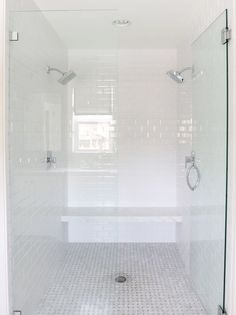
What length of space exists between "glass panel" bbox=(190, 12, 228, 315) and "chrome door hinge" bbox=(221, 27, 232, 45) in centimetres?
3

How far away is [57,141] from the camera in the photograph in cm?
329

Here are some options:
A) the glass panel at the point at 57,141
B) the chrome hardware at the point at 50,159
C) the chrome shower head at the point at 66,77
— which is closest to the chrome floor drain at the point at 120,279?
the glass panel at the point at 57,141

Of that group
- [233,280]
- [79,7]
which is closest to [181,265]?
[233,280]

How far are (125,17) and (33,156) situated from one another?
4.82 ft

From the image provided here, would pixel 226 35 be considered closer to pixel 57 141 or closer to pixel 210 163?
pixel 210 163

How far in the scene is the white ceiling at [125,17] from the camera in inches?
99.3

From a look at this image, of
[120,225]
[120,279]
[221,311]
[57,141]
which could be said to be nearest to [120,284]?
[120,279]

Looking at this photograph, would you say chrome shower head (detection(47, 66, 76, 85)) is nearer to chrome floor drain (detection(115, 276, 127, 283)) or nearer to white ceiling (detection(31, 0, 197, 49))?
white ceiling (detection(31, 0, 197, 49))

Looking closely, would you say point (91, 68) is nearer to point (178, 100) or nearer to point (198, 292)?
point (178, 100)

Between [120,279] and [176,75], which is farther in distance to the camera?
[176,75]

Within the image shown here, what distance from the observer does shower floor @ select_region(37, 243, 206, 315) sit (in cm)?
245

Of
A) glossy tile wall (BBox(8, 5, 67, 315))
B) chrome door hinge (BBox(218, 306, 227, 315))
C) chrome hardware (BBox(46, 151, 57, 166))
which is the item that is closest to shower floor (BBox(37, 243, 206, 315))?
glossy tile wall (BBox(8, 5, 67, 315))

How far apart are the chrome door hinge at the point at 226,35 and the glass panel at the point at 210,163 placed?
31 mm

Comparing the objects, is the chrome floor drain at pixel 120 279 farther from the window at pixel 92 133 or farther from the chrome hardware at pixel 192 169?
the window at pixel 92 133
